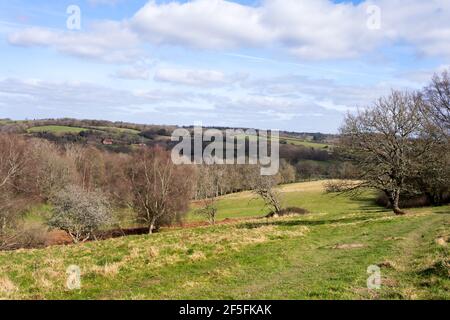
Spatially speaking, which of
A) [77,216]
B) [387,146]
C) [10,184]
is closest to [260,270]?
[387,146]

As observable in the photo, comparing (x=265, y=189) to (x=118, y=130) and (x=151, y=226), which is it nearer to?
(x=151, y=226)

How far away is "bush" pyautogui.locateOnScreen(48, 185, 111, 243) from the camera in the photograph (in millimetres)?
41062

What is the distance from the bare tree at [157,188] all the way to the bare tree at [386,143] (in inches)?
1253

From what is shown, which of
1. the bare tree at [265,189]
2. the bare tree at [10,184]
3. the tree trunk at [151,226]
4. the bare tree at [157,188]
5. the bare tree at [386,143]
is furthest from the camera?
the bare tree at [157,188]

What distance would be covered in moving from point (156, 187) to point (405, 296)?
48498 millimetres

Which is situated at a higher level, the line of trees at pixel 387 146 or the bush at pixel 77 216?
the line of trees at pixel 387 146

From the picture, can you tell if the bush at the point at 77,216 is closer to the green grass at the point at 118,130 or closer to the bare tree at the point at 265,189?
the bare tree at the point at 265,189

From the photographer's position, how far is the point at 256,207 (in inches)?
3086

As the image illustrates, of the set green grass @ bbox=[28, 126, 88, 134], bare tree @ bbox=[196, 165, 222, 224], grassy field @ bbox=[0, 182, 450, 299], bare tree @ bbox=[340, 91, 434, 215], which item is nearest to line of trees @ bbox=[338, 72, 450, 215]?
bare tree @ bbox=[340, 91, 434, 215]

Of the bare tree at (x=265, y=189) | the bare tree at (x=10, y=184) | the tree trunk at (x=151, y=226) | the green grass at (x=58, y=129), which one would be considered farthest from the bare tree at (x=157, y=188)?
the green grass at (x=58, y=129)

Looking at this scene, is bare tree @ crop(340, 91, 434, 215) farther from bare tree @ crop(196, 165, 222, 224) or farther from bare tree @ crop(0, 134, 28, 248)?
bare tree @ crop(0, 134, 28, 248)

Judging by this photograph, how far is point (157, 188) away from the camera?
2211 inches

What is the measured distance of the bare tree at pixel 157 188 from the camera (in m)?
55.4
